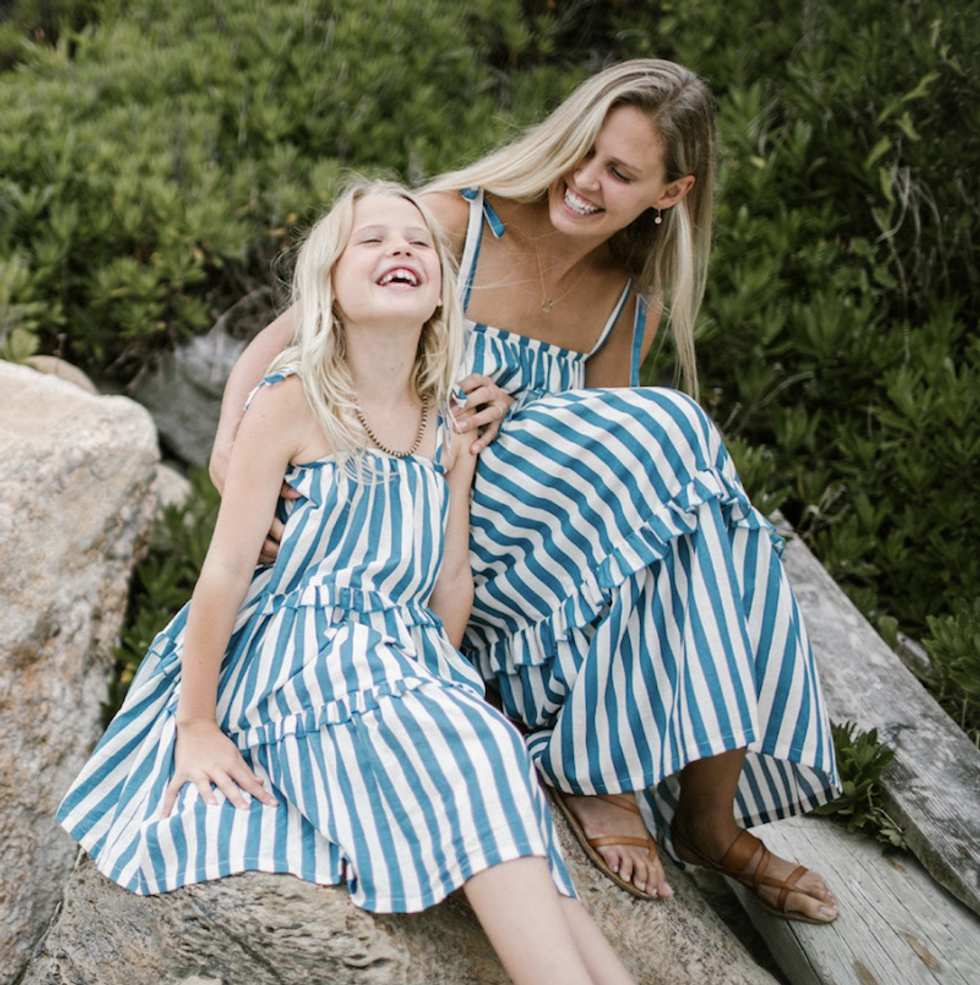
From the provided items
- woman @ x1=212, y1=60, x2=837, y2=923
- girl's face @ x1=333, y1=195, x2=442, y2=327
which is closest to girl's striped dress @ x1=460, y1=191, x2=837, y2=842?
woman @ x1=212, y1=60, x2=837, y2=923

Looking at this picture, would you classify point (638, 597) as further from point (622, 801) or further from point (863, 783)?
point (863, 783)

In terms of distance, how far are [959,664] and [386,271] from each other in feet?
5.95

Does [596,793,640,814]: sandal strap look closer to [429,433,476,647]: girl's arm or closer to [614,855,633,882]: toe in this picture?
[614,855,633,882]: toe

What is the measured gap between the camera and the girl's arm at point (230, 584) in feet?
6.47

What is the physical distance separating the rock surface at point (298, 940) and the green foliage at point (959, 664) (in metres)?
1.04

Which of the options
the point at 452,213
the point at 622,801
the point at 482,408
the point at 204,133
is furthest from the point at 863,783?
the point at 204,133

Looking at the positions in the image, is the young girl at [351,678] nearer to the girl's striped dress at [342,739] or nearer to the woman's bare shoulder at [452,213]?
the girl's striped dress at [342,739]

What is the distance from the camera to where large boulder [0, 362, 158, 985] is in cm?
259

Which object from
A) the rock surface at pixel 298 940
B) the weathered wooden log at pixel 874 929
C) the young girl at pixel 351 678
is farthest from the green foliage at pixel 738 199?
the young girl at pixel 351 678

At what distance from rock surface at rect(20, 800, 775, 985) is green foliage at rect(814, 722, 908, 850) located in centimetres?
49

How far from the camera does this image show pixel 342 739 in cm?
194

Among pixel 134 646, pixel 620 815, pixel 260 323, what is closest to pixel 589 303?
pixel 620 815

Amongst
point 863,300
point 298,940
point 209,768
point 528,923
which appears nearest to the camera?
point 528,923

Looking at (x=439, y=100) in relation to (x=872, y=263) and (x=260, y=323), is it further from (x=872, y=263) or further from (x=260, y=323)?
(x=872, y=263)
